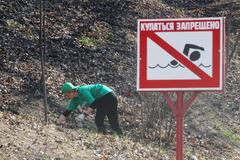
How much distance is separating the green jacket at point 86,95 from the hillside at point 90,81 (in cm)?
42

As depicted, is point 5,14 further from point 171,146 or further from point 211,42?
point 211,42

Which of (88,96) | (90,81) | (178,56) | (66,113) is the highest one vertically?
(178,56)

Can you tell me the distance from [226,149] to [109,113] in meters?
2.63

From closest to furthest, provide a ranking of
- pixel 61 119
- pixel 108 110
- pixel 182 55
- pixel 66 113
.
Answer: pixel 182 55 < pixel 61 119 < pixel 66 113 < pixel 108 110

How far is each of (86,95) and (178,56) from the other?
6.63 meters

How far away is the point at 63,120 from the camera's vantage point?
12.0 m

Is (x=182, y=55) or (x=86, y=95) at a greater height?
(x=182, y=55)

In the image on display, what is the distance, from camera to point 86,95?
12.1 metres

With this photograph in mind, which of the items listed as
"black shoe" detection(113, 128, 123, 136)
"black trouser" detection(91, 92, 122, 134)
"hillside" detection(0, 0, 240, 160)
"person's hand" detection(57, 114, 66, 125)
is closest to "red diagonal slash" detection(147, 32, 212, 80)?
"hillside" detection(0, 0, 240, 160)

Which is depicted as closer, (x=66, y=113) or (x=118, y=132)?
(x=66, y=113)

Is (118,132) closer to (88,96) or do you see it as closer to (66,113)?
(88,96)

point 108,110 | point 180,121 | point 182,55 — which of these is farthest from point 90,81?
point 182,55

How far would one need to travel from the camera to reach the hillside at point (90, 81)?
32.6 feet

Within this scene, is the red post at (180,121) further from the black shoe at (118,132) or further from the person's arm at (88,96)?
the black shoe at (118,132)
